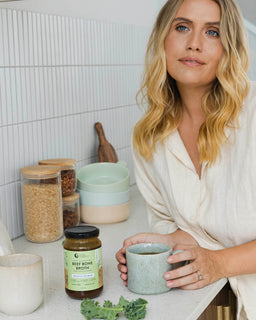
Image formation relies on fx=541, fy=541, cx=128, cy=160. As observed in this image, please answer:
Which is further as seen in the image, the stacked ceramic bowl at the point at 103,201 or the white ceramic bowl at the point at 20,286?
the stacked ceramic bowl at the point at 103,201

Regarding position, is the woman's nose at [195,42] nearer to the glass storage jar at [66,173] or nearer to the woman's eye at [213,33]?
the woman's eye at [213,33]

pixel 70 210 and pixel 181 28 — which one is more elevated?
pixel 181 28

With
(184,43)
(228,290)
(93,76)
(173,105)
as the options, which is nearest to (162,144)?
(173,105)

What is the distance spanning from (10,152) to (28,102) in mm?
181

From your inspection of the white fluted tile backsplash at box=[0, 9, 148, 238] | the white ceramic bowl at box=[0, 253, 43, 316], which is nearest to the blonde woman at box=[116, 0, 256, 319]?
the white ceramic bowl at box=[0, 253, 43, 316]

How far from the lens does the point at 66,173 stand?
1.73m

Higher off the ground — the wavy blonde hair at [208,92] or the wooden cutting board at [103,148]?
the wavy blonde hair at [208,92]

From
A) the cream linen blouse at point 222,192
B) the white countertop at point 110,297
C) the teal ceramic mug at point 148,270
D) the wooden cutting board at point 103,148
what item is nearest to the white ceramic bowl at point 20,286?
the white countertop at point 110,297

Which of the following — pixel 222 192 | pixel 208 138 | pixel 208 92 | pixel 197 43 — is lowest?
pixel 222 192

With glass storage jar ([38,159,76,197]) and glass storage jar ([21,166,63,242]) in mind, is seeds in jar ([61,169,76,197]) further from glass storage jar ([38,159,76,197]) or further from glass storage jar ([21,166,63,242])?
glass storage jar ([21,166,63,242])

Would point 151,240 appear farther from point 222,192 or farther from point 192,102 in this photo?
point 192,102

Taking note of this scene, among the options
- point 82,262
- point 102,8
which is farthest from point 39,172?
point 102,8

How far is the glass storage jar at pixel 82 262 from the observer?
110cm

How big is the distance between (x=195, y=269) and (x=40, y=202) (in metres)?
0.58
